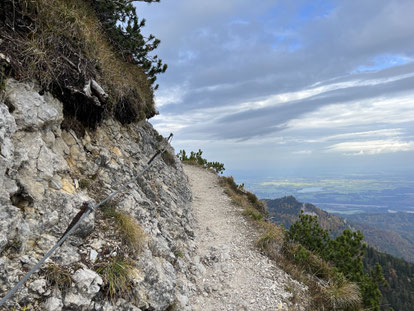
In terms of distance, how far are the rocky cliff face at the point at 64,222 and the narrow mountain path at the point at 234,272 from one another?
27.5 inches

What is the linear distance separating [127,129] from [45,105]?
5.33m

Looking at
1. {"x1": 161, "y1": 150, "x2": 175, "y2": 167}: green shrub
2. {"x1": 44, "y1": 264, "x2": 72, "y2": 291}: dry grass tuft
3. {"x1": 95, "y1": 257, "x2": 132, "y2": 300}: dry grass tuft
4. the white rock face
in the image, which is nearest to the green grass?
the white rock face

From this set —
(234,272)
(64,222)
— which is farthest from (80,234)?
(234,272)

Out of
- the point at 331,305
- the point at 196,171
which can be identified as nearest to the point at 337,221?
the point at 196,171

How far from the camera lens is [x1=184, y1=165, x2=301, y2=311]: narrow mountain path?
22.5 feet

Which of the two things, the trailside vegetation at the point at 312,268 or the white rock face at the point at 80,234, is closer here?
the white rock face at the point at 80,234

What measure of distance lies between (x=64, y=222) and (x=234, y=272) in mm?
5842

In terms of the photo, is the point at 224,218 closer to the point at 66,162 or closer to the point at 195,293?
the point at 195,293

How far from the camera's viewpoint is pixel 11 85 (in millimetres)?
4867

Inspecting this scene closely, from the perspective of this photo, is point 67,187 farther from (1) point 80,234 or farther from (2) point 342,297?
(2) point 342,297

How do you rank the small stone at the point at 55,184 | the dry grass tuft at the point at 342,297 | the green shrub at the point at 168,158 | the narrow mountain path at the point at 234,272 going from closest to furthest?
1. the small stone at the point at 55,184
2. the narrow mountain path at the point at 234,272
3. the dry grass tuft at the point at 342,297
4. the green shrub at the point at 168,158

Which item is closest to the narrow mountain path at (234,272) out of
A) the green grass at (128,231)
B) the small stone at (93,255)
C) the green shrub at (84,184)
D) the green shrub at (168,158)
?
the green grass at (128,231)

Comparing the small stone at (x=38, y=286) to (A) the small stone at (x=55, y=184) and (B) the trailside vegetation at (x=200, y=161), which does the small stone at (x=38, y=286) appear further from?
(B) the trailside vegetation at (x=200, y=161)

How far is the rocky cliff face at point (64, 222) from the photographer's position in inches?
147
